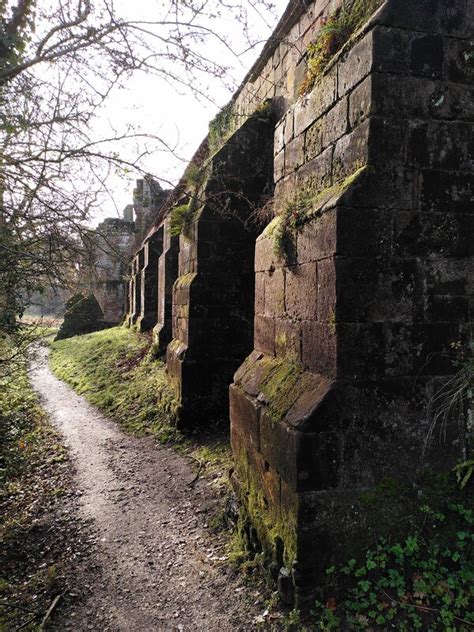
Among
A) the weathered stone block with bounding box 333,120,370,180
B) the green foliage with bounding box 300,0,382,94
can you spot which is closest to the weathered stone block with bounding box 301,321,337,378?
the weathered stone block with bounding box 333,120,370,180

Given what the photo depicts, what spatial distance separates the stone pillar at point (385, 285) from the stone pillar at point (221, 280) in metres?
3.46

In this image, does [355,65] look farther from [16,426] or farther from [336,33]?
[16,426]

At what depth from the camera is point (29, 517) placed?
4.27 meters

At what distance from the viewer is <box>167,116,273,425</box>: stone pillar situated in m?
6.02

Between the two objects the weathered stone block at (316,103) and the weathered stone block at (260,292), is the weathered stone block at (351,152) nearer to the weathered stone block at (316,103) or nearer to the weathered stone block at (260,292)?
the weathered stone block at (316,103)

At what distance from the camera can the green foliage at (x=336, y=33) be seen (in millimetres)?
2809

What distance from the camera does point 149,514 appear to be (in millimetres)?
4141

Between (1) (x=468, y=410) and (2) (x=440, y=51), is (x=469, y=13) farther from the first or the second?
(1) (x=468, y=410)

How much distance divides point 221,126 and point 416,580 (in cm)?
678

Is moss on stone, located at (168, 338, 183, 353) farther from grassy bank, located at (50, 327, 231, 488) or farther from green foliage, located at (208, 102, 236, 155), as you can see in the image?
green foliage, located at (208, 102, 236, 155)

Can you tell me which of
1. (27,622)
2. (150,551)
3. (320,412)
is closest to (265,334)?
(320,412)

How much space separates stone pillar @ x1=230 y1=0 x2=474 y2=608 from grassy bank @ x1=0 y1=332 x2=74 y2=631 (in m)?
1.92

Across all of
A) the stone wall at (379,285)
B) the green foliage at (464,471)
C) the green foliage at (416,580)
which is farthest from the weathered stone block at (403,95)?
the green foliage at (416,580)

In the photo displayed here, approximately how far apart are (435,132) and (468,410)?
1.72m
